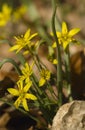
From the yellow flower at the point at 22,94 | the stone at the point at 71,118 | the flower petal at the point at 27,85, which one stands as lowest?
the stone at the point at 71,118

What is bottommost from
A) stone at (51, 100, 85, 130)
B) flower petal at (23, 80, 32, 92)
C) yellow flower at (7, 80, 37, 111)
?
stone at (51, 100, 85, 130)

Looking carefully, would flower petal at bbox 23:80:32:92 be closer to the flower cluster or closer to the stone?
the flower cluster

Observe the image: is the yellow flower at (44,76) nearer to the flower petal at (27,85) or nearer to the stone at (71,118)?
the flower petal at (27,85)

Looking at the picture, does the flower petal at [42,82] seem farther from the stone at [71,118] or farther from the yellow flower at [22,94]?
the stone at [71,118]

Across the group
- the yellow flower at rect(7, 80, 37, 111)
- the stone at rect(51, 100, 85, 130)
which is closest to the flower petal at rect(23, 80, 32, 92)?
the yellow flower at rect(7, 80, 37, 111)

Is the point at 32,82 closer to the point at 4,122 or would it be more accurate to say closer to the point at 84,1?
the point at 4,122

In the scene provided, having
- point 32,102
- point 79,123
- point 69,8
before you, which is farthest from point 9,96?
point 69,8

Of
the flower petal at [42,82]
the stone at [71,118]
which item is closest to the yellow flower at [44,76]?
the flower petal at [42,82]

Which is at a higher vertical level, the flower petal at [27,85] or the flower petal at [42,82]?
the flower petal at [27,85]
